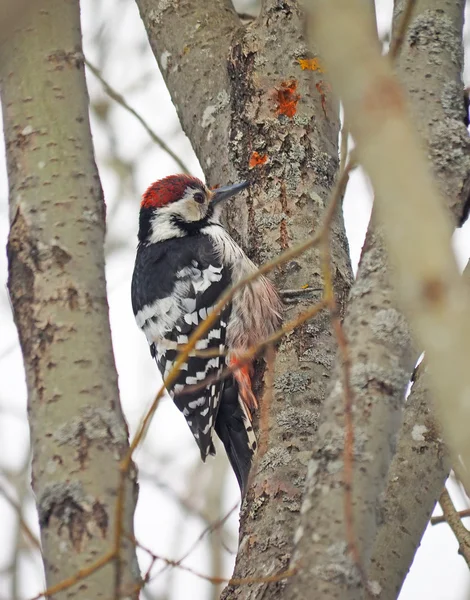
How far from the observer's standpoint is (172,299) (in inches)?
183

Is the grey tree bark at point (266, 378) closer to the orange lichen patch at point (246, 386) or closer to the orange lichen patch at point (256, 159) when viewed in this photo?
the orange lichen patch at point (246, 386)

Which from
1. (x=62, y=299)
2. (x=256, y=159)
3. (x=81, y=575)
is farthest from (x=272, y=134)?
(x=81, y=575)

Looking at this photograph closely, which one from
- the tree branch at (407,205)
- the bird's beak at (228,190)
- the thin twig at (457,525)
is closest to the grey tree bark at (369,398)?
the tree branch at (407,205)

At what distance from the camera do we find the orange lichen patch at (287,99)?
3791 mm

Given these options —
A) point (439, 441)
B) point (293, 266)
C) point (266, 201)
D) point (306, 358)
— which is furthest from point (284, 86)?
point (439, 441)

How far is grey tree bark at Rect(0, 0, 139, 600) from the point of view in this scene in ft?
6.57

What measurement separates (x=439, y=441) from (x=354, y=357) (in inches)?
31.1

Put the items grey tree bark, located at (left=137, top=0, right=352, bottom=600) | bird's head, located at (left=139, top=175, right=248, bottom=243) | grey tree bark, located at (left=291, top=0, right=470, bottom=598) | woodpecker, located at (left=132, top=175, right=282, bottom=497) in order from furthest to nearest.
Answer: bird's head, located at (left=139, top=175, right=248, bottom=243)
woodpecker, located at (left=132, top=175, right=282, bottom=497)
grey tree bark, located at (left=137, top=0, right=352, bottom=600)
grey tree bark, located at (left=291, top=0, right=470, bottom=598)

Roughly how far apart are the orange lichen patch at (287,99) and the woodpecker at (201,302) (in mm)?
344

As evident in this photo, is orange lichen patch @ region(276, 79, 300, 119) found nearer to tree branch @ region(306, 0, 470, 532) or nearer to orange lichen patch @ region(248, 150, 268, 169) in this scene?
orange lichen patch @ region(248, 150, 268, 169)

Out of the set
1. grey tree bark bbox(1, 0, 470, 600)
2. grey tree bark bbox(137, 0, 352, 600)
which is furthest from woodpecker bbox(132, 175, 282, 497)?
grey tree bark bbox(1, 0, 470, 600)

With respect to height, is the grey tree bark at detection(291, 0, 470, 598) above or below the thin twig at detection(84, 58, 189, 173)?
below

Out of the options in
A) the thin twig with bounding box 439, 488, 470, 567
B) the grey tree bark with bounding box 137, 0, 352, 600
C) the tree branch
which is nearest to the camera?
the tree branch

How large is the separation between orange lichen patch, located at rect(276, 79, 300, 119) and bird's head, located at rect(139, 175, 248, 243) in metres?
1.14
